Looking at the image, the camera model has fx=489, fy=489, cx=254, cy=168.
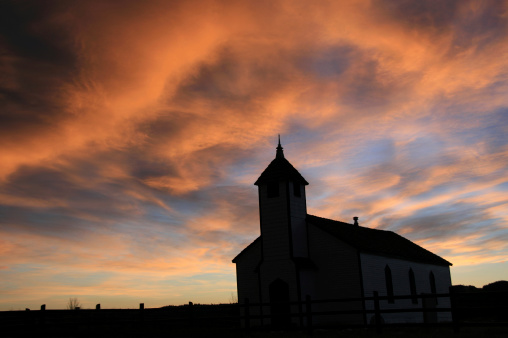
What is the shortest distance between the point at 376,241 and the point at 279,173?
1237 cm

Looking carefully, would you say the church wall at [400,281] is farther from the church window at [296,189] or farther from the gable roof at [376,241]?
the church window at [296,189]

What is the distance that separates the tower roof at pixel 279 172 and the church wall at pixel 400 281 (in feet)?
23.0

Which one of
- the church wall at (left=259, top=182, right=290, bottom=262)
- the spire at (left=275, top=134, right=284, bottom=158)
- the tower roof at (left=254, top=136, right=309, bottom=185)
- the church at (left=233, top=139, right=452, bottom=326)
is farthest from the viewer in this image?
the spire at (left=275, top=134, right=284, bottom=158)

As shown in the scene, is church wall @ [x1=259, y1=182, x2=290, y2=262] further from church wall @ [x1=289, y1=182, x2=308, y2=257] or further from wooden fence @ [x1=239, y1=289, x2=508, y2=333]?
wooden fence @ [x1=239, y1=289, x2=508, y2=333]

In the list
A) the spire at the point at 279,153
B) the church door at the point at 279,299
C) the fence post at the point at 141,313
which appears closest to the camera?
the fence post at the point at 141,313

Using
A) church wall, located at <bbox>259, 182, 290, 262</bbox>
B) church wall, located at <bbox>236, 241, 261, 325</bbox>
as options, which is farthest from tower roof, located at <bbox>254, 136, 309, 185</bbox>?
church wall, located at <bbox>236, 241, 261, 325</bbox>

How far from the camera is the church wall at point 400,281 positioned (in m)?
33.3

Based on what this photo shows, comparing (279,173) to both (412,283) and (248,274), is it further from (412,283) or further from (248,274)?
(412,283)

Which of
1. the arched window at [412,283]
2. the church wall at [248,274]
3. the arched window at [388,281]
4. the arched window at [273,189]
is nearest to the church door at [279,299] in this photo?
the church wall at [248,274]

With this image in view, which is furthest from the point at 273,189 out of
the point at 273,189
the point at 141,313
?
the point at 141,313

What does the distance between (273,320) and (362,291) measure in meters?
6.08

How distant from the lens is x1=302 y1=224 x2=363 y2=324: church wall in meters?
32.2

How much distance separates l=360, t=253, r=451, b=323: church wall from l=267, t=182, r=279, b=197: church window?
7.18 metres

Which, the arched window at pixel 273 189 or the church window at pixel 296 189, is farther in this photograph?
the church window at pixel 296 189
